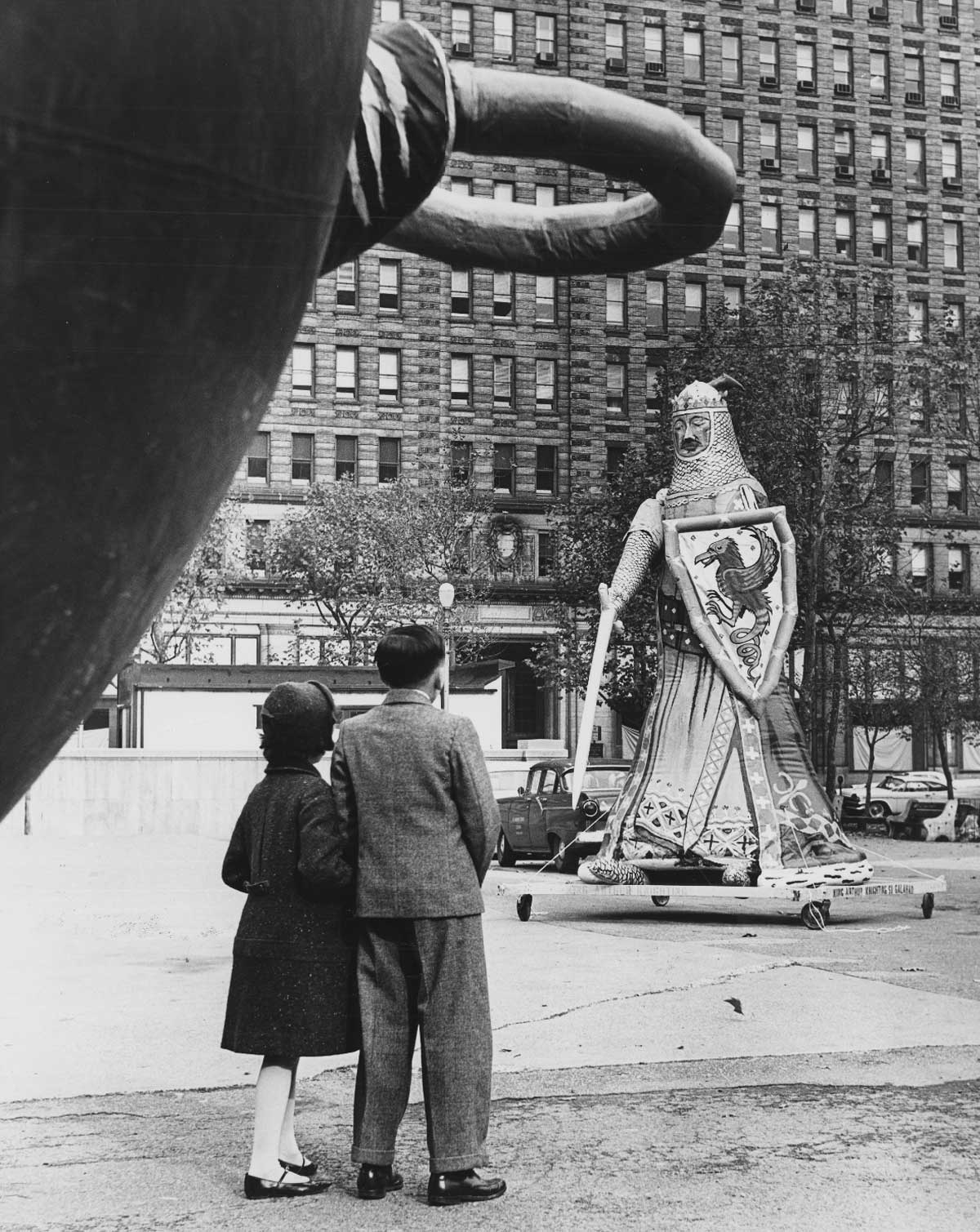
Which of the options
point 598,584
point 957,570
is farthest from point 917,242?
point 598,584

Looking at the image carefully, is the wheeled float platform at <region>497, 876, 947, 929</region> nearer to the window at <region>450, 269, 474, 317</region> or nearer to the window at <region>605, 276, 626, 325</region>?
the window at <region>605, 276, 626, 325</region>

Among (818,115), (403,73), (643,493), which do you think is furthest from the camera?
(818,115)

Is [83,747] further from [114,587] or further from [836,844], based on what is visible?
[114,587]

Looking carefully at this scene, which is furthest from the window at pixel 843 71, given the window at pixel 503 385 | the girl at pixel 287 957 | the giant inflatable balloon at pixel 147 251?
the giant inflatable balloon at pixel 147 251

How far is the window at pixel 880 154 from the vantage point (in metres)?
43.3

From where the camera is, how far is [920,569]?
160ft

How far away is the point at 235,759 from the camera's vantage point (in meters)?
26.7

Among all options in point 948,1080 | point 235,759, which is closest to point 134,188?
point 948,1080

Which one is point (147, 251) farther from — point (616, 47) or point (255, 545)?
point (255, 545)

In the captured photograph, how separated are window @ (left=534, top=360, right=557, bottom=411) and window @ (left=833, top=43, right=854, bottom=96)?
10810 millimetres

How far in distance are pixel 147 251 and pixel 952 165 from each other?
163 ft

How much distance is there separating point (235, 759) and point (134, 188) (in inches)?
1049

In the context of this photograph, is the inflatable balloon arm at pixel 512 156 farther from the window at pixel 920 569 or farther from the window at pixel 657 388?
the window at pixel 920 569

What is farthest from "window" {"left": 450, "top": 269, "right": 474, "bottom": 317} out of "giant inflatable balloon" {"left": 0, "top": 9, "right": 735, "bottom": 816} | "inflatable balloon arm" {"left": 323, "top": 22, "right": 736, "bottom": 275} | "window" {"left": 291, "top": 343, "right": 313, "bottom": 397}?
"giant inflatable balloon" {"left": 0, "top": 9, "right": 735, "bottom": 816}
